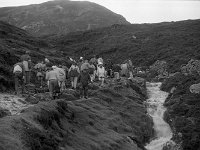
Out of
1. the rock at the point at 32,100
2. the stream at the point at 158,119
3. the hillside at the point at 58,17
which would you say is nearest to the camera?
the rock at the point at 32,100

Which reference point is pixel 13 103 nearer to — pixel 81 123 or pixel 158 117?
pixel 81 123

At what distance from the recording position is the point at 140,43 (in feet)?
234

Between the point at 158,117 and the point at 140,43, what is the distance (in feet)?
146

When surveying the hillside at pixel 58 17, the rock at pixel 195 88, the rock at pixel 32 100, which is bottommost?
the rock at pixel 195 88

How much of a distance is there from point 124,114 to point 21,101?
27.5 feet

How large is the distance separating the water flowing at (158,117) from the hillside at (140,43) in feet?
39.7

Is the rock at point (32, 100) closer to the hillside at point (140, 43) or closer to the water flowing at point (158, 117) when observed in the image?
the water flowing at point (158, 117)

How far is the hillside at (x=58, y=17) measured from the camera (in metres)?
130

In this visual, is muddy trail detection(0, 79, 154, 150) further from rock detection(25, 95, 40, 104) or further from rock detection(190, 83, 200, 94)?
rock detection(190, 83, 200, 94)

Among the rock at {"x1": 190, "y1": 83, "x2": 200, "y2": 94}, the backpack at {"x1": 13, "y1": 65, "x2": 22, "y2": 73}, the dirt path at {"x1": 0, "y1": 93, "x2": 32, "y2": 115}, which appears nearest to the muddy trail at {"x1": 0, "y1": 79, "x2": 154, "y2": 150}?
the dirt path at {"x1": 0, "y1": 93, "x2": 32, "y2": 115}

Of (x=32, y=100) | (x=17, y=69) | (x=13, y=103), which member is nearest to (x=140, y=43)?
(x=17, y=69)

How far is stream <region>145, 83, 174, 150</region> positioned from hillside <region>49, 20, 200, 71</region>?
40.3 feet

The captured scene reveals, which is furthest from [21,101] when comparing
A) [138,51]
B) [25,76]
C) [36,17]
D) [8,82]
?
[36,17]

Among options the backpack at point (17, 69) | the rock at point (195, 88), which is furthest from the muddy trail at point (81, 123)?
the rock at point (195, 88)
